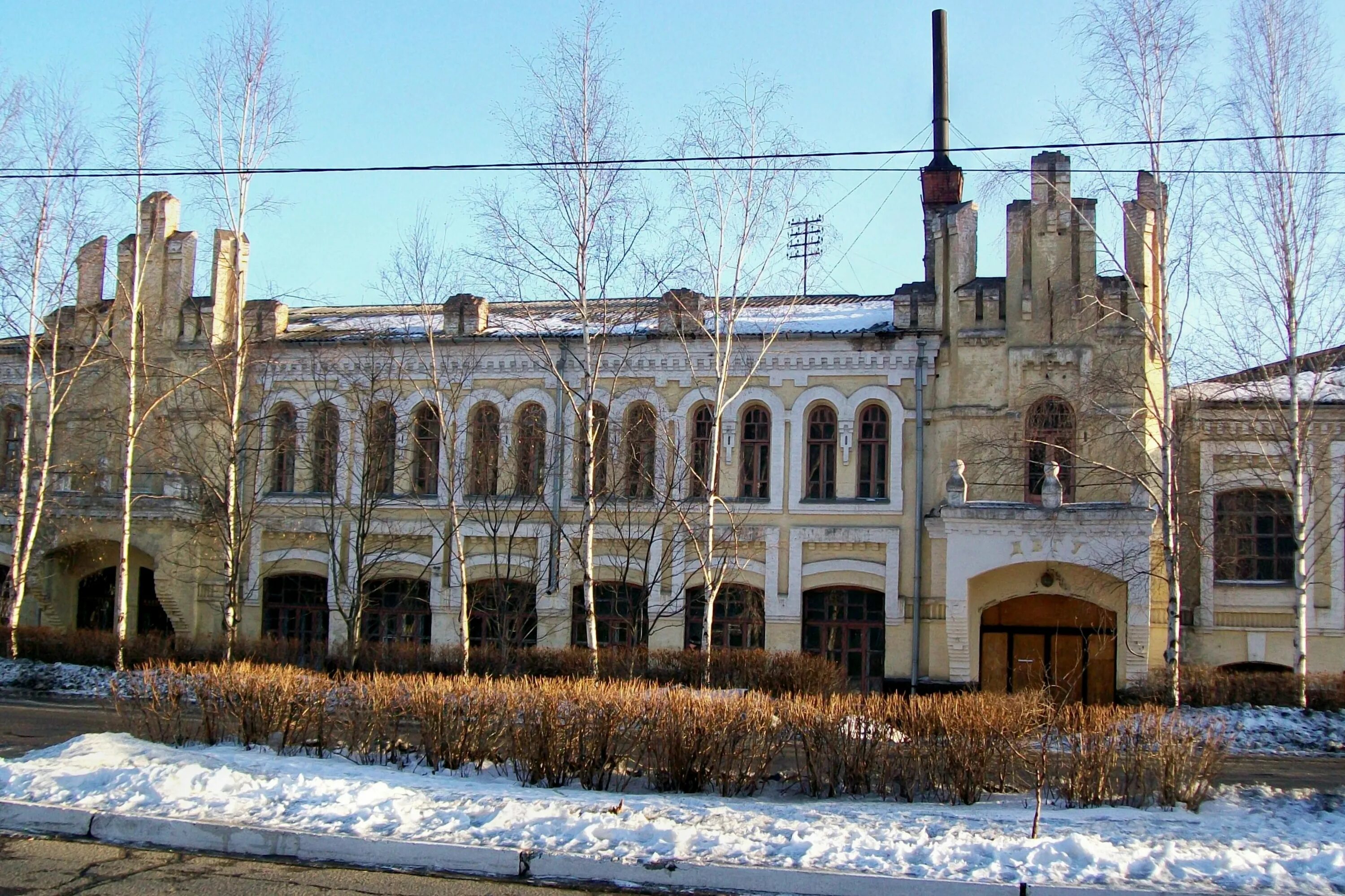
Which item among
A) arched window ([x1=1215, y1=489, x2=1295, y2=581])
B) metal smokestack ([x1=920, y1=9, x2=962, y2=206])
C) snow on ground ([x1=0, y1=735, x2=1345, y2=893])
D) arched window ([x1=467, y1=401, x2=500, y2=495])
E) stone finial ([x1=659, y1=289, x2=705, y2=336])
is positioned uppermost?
metal smokestack ([x1=920, y1=9, x2=962, y2=206])

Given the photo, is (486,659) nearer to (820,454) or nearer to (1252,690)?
(820,454)

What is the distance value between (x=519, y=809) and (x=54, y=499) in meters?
20.8

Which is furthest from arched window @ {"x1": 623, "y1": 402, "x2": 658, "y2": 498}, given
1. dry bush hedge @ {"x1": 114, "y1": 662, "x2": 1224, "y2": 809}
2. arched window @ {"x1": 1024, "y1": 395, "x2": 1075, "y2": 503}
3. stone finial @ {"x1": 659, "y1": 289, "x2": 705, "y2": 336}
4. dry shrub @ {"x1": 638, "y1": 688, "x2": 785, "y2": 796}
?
dry shrub @ {"x1": 638, "y1": 688, "x2": 785, "y2": 796}

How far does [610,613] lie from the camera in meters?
25.2

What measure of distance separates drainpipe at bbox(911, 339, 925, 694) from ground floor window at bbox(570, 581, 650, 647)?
17.6ft

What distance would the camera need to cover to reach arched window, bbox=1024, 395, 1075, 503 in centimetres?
2303

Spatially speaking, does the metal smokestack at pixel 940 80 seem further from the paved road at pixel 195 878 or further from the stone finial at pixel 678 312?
the paved road at pixel 195 878

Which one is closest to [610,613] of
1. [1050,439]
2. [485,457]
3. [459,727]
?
[485,457]

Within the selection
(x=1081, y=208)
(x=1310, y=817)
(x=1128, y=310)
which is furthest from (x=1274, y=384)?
(x=1310, y=817)

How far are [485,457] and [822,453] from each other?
285 inches

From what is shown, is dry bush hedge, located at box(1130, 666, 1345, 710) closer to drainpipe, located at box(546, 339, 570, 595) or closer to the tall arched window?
the tall arched window

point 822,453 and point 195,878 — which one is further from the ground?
point 822,453

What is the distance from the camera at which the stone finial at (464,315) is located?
1031 inches

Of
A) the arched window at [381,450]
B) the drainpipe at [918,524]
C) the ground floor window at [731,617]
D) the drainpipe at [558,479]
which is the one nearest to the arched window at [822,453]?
the drainpipe at [918,524]
